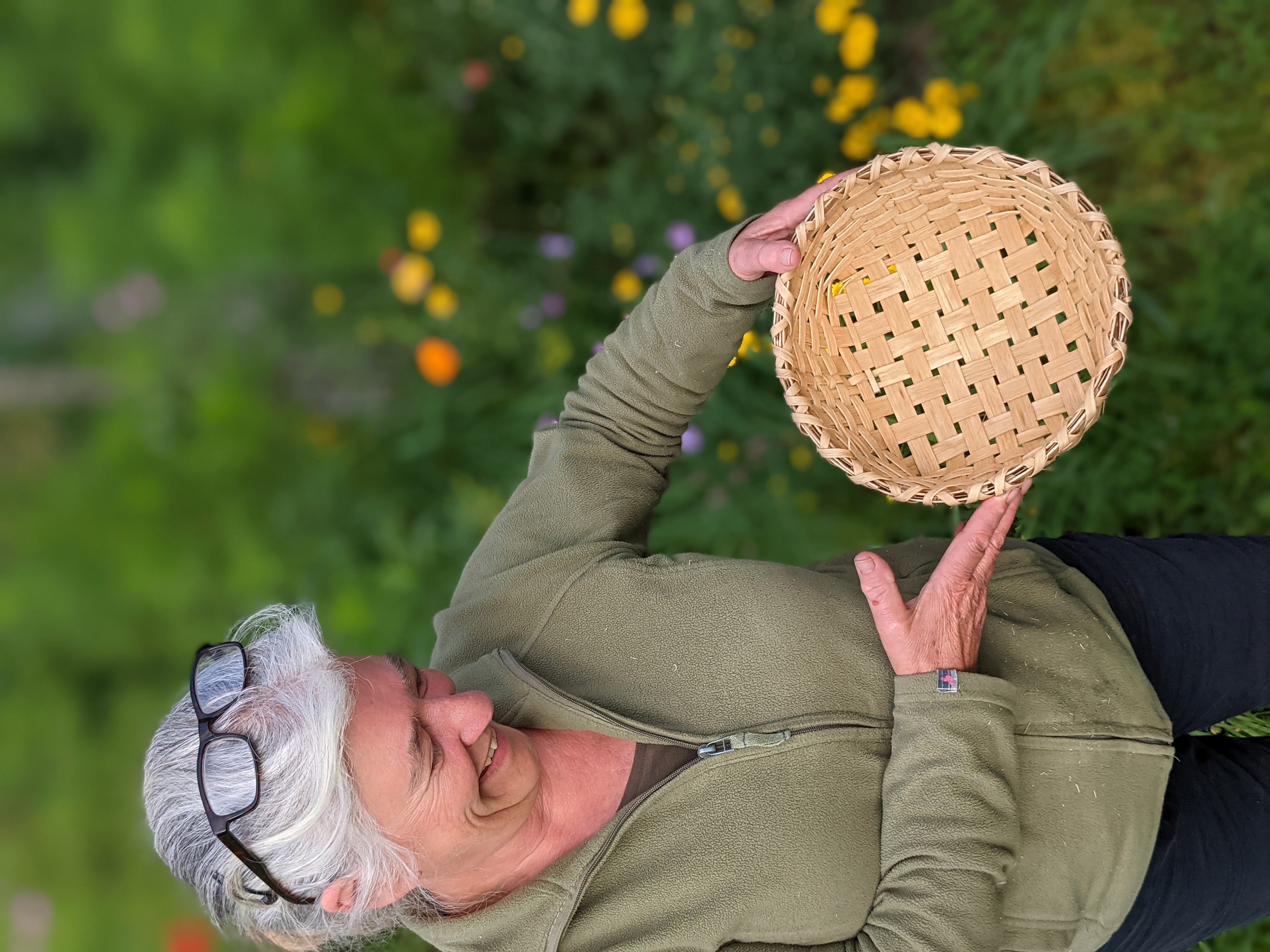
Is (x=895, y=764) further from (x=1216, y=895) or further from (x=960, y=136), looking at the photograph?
(x=960, y=136)

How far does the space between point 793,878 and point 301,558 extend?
1.67 metres

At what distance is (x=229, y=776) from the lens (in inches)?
40.4

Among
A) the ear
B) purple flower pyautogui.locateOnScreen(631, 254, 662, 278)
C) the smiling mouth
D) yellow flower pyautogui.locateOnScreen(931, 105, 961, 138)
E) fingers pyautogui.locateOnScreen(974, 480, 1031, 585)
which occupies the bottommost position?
the ear

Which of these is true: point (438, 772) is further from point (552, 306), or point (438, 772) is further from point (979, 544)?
point (552, 306)

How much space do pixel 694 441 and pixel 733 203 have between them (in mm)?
620

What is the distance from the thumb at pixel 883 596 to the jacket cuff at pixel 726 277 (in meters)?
0.41

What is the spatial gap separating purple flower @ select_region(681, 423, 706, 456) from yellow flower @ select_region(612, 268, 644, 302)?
35 centimetres

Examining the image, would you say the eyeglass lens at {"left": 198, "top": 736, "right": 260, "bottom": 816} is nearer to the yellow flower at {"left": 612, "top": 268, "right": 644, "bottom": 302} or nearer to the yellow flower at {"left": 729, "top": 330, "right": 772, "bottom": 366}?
the yellow flower at {"left": 729, "top": 330, "right": 772, "bottom": 366}

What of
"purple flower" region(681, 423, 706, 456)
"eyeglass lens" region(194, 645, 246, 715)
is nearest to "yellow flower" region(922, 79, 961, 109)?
"purple flower" region(681, 423, 706, 456)

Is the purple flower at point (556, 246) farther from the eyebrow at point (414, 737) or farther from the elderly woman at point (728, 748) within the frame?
the eyebrow at point (414, 737)

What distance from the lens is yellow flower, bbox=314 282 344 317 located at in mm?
2541

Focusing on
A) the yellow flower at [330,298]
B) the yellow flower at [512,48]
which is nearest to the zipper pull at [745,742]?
the yellow flower at [330,298]

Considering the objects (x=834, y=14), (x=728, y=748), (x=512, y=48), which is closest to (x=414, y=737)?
(x=728, y=748)

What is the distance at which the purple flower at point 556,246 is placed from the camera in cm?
229
